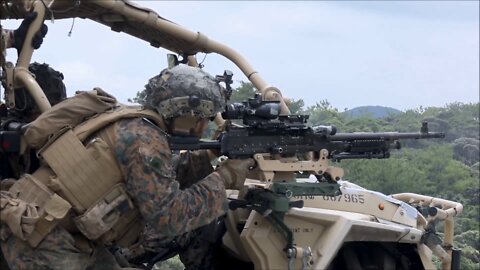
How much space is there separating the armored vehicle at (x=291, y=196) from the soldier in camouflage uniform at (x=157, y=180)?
22cm

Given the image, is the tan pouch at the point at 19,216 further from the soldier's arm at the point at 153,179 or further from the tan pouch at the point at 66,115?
the soldier's arm at the point at 153,179

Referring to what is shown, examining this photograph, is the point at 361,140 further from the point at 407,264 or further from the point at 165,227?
the point at 165,227

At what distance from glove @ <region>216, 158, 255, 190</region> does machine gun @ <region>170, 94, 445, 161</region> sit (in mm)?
37

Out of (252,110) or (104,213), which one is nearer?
(104,213)

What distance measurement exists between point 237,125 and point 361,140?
3.14ft

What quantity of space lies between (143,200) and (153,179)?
4.7 inches

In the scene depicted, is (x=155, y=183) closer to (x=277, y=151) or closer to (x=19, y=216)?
(x=19, y=216)

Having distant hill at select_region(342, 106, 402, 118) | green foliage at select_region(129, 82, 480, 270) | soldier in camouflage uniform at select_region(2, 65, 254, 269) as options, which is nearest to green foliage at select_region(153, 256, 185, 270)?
soldier in camouflage uniform at select_region(2, 65, 254, 269)

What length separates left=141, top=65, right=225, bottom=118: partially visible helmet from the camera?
460cm

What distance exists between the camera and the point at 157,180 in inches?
173

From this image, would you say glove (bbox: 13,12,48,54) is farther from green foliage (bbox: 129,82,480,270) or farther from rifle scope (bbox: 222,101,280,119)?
green foliage (bbox: 129,82,480,270)

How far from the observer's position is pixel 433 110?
37.3 meters

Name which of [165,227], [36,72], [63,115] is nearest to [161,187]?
[165,227]

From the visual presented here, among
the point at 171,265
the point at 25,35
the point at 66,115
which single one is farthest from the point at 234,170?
the point at 171,265
